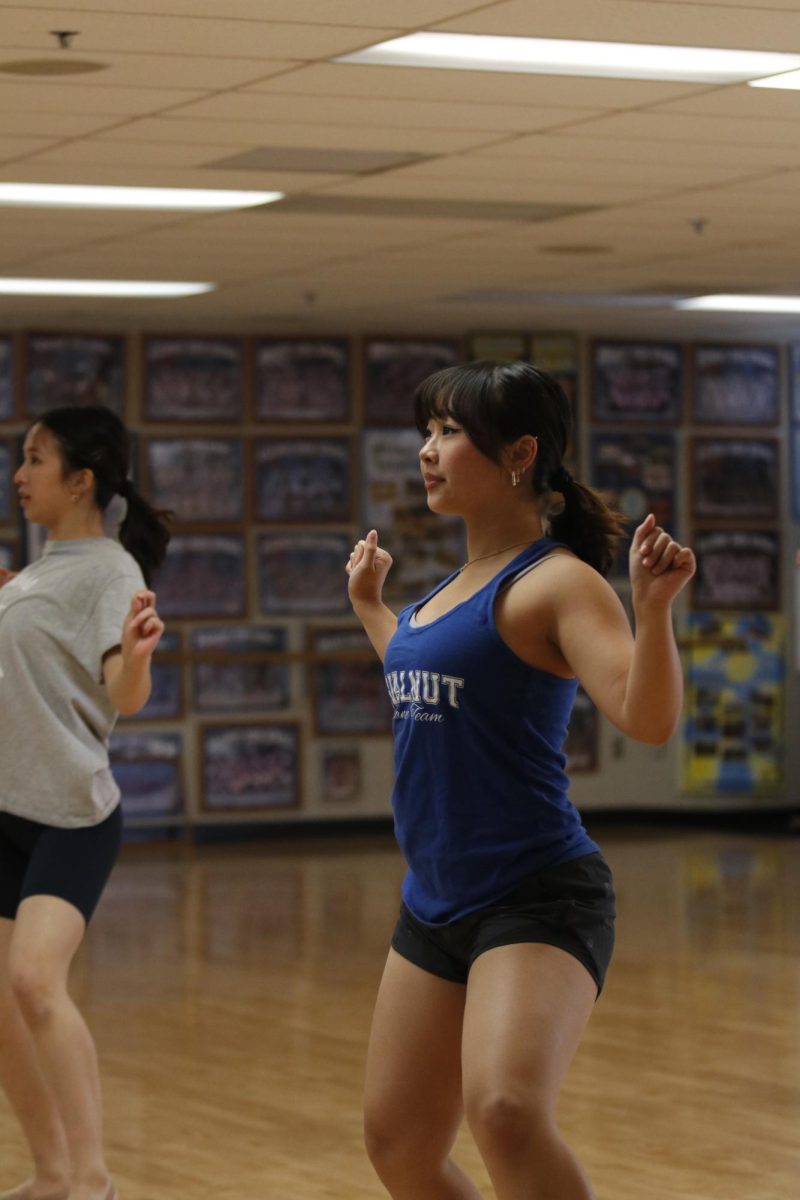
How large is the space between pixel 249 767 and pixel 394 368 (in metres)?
2.33

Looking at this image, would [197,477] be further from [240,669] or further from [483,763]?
[483,763]

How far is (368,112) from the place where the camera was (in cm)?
631

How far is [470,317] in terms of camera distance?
11836 millimetres

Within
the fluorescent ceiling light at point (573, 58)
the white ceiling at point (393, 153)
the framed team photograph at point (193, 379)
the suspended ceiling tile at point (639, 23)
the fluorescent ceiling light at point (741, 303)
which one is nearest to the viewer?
the suspended ceiling tile at point (639, 23)

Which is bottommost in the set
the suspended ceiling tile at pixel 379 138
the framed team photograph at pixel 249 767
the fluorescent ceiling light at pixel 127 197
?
the framed team photograph at pixel 249 767

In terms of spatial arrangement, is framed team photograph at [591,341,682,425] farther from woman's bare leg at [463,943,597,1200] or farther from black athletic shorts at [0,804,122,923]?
woman's bare leg at [463,943,597,1200]

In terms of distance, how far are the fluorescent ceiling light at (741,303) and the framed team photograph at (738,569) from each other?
1.66m

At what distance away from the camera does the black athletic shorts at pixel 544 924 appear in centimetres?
301

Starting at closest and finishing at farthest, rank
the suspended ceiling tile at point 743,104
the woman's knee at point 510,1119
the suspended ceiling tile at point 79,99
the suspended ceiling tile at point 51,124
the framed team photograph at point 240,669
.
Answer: the woman's knee at point 510,1119
the suspended ceiling tile at point 79,99
the suspended ceiling tile at point 743,104
the suspended ceiling tile at point 51,124
the framed team photograph at point 240,669

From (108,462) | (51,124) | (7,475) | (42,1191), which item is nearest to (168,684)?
(7,475)

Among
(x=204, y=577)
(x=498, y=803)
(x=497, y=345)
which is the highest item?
(x=497, y=345)

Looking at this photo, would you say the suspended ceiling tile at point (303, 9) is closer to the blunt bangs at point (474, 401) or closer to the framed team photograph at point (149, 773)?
the blunt bangs at point (474, 401)

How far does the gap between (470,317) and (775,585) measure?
8.67ft

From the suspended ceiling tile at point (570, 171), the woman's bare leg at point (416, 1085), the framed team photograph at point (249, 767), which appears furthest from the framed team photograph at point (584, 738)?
the woman's bare leg at point (416, 1085)
